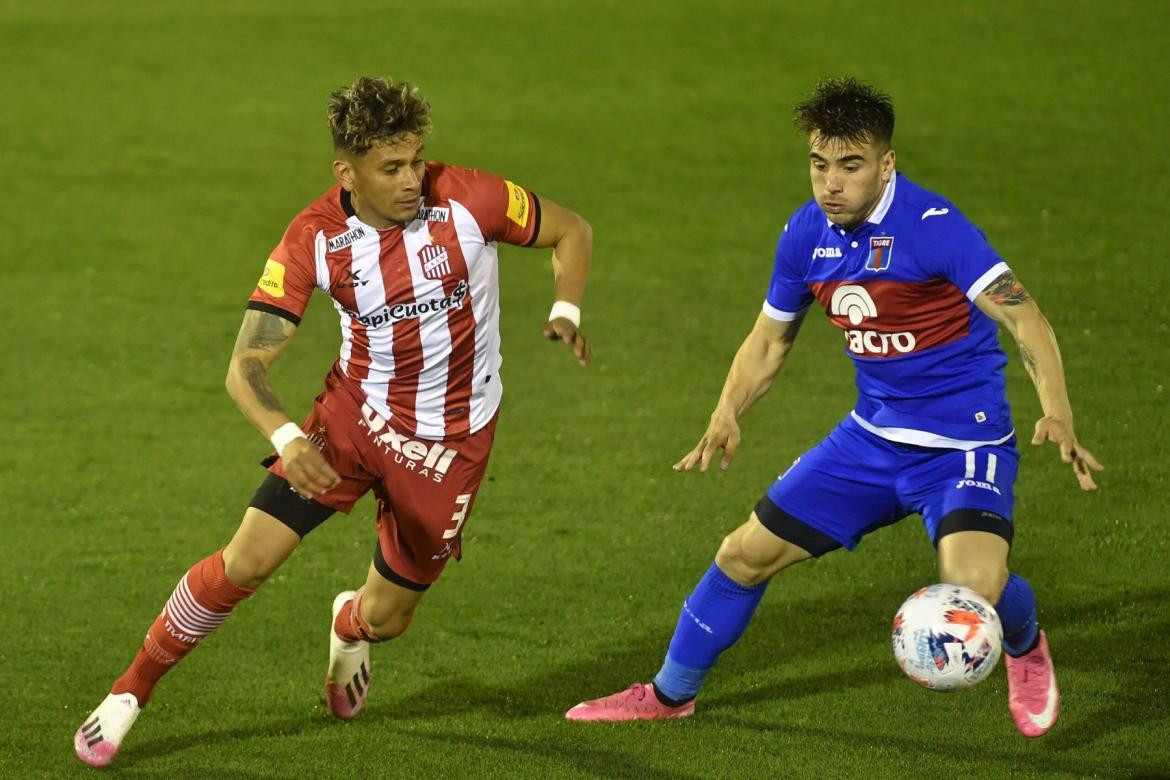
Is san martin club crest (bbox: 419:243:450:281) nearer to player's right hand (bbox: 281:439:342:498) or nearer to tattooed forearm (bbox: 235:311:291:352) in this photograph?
tattooed forearm (bbox: 235:311:291:352)

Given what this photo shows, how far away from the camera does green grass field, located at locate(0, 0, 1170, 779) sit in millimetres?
5648

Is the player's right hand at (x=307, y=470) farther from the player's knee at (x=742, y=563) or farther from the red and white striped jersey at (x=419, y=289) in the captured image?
the player's knee at (x=742, y=563)

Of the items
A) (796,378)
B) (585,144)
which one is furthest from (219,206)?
(796,378)

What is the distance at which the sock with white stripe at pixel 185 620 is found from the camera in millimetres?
5262

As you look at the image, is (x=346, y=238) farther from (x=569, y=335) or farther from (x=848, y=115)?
(x=848, y=115)

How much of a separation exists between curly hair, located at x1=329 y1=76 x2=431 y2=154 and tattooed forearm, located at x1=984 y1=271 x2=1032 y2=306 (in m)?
1.78

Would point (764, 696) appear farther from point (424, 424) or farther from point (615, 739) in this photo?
point (424, 424)

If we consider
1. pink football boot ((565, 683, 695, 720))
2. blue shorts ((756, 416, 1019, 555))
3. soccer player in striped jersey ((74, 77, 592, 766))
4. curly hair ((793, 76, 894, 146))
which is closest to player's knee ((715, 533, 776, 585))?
blue shorts ((756, 416, 1019, 555))

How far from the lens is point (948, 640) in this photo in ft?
14.8

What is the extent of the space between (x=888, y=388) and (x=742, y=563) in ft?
2.41

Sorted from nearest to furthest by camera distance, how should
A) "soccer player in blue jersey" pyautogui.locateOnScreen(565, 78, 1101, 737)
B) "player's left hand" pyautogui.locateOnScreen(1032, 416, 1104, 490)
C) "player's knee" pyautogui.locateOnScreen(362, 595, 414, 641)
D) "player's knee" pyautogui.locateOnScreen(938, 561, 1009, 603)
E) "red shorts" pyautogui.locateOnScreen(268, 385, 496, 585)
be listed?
"player's left hand" pyautogui.locateOnScreen(1032, 416, 1104, 490)
"player's knee" pyautogui.locateOnScreen(938, 561, 1009, 603)
"soccer player in blue jersey" pyautogui.locateOnScreen(565, 78, 1101, 737)
"red shorts" pyautogui.locateOnScreen(268, 385, 496, 585)
"player's knee" pyautogui.locateOnScreen(362, 595, 414, 641)

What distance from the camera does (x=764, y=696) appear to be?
19.2ft

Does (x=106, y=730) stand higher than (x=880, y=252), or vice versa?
(x=880, y=252)

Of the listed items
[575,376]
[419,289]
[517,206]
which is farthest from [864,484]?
[575,376]
